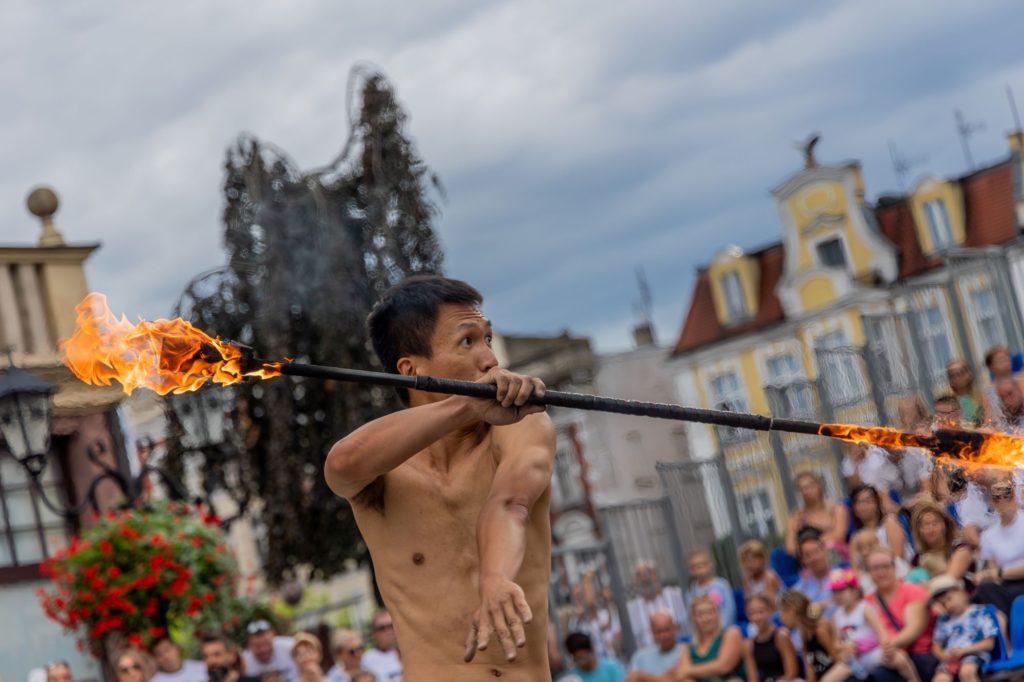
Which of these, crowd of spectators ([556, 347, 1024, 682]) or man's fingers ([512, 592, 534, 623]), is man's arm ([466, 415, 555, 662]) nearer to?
man's fingers ([512, 592, 534, 623])

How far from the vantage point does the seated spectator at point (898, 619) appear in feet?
31.2

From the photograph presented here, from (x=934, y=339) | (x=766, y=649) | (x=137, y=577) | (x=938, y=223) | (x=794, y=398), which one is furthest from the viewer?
(x=938, y=223)

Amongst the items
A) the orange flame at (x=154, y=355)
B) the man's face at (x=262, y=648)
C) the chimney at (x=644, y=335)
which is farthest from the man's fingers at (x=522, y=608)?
the chimney at (x=644, y=335)

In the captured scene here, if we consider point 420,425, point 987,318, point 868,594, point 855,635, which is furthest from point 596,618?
point 420,425

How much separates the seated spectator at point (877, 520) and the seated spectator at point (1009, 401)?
1204 millimetres

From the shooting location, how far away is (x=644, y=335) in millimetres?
53562

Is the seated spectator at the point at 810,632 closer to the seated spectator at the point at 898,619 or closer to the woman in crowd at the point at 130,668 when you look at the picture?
the seated spectator at the point at 898,619

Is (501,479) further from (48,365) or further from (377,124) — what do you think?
(377,124)

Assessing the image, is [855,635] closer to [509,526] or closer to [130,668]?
[130,668]

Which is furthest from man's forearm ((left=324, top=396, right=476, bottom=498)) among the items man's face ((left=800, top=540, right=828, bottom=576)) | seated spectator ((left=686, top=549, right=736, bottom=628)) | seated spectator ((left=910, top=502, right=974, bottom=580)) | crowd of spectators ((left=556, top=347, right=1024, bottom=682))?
seated spectator ((left=686, top=549, right=736, bottom=628))

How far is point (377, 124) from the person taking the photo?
18641mm

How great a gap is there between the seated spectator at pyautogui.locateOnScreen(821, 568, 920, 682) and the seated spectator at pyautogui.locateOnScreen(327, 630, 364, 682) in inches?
142

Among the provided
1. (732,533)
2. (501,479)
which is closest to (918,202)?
(732,533)

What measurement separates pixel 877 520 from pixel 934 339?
3.73 meters
